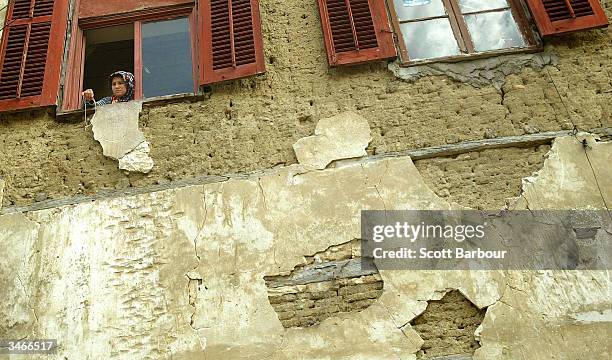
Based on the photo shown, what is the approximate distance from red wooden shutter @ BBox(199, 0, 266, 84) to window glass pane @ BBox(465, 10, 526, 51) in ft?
5.69

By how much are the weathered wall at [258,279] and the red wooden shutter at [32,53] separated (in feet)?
3.37

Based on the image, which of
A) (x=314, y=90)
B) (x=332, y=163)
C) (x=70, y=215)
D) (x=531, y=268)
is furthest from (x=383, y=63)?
(x=70, y=215)

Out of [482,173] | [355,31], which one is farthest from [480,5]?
[482,173]

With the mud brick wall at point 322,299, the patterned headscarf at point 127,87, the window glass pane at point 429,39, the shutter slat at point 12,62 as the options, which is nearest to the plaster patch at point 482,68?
the window glass pane at point 429,39

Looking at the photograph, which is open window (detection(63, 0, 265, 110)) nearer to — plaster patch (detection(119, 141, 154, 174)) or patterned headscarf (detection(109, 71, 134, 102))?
patterned headscarf (detection(109, 71, 134, 102))

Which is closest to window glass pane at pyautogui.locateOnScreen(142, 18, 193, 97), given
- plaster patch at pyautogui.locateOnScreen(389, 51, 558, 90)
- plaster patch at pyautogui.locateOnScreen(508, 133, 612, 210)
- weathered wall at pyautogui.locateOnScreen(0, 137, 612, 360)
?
weathered wall at pyautogui.locateOnScreen(0, 137, 612, 360)

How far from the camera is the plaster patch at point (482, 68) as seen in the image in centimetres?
466

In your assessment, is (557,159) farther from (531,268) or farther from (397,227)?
(397,227)

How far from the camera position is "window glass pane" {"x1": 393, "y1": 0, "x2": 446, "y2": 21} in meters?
5.14

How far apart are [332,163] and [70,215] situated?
73.3 inches

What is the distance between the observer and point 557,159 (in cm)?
425

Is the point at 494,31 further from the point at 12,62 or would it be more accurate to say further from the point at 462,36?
the point at 12,62

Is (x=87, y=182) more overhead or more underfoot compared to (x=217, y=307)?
more overhead

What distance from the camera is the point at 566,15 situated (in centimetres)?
482
